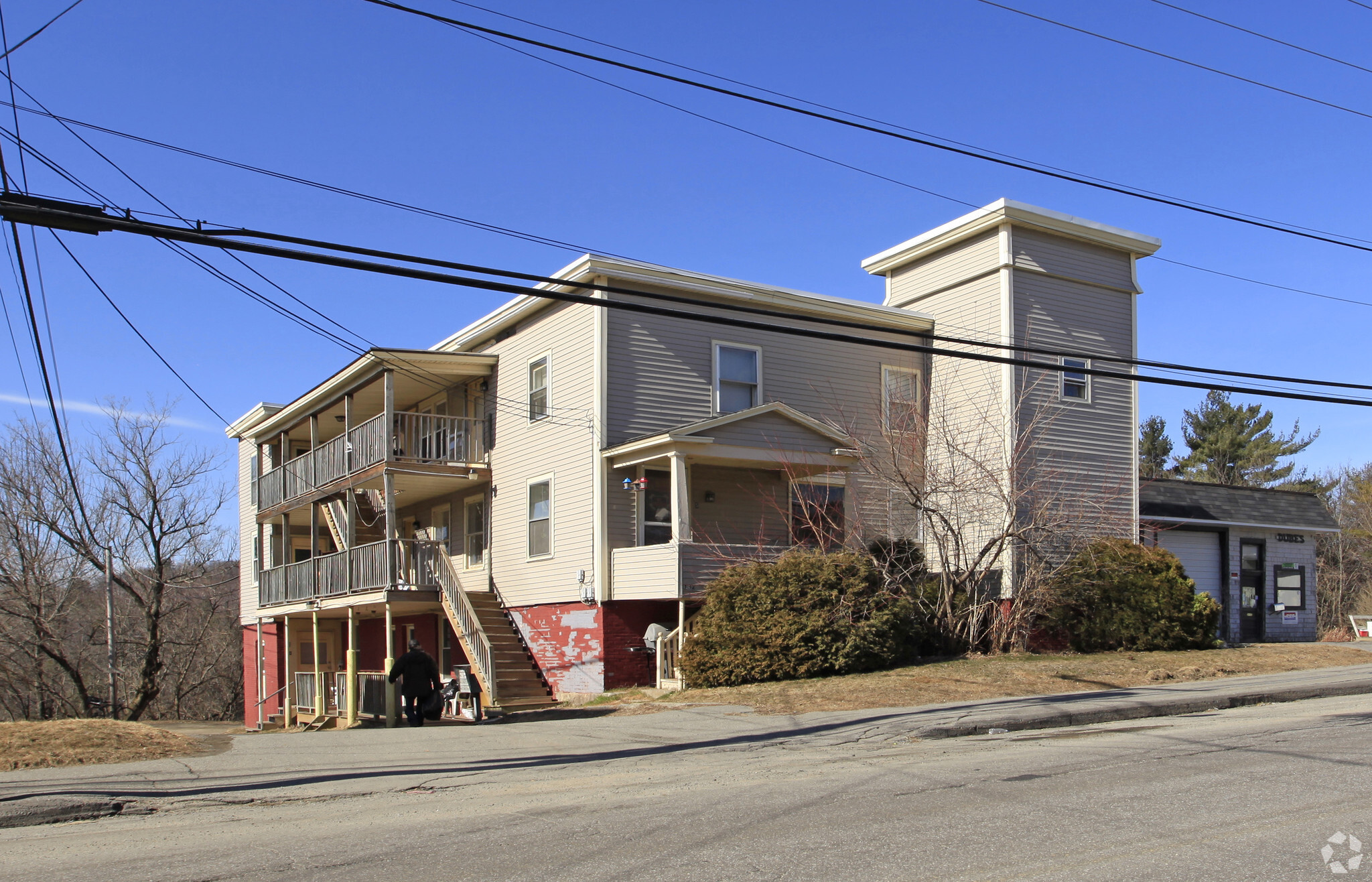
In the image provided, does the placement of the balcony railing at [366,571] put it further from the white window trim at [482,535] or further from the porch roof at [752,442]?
the porch roof at [752,442]

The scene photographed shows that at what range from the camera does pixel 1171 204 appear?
15.3 m

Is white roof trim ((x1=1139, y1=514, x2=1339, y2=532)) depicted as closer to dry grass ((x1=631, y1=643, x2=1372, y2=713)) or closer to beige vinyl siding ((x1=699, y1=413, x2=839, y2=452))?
dry grass ((x1=631, y1=643, x2=1372, y2=713))

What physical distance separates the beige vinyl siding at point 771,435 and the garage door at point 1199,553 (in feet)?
30.0

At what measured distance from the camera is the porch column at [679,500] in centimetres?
2014

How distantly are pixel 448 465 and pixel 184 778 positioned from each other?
49.0 feet

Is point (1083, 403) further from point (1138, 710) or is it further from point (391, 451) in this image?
point (391, 451)

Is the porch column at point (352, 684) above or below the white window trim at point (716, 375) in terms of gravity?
below

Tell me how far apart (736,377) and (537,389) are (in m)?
4.21

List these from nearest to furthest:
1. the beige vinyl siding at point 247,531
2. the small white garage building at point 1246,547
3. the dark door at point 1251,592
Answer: the small white garage building at point 1246,547 < the dark door at point 1251,592 < the beige vinyl siding at point 247,531

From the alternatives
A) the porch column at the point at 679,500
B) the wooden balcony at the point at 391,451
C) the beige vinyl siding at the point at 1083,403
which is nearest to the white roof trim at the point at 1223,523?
the beige vinyl siding at the point at 1083,403

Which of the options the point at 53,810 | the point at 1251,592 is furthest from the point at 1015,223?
the point at 53,810

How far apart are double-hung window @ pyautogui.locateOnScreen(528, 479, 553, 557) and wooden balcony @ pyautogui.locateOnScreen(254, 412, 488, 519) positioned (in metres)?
2.34

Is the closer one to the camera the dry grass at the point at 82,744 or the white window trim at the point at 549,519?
the dry grass at the point at 82,744

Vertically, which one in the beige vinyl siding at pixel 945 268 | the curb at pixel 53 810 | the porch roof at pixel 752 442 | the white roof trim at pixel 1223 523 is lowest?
the curb at pixel 53 810
